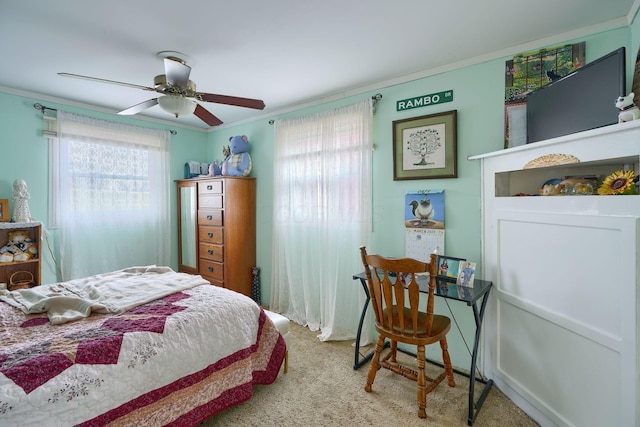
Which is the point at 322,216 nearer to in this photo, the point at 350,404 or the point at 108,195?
the point at 350,404

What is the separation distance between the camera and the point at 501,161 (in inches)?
80.0

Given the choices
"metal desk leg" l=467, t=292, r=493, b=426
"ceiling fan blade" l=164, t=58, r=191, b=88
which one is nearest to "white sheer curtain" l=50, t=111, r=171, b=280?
"ceiling fan blade" l=164, t=58, r=191, b=88

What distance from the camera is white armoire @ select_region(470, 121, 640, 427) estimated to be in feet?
4.41

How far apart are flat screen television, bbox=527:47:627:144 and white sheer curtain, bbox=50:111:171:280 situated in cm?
401

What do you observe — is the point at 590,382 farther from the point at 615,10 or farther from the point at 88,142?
the point at 88,142

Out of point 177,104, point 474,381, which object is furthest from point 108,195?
point 474,381

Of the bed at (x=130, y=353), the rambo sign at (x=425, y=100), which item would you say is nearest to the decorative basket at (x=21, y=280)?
the bed at (x=130, y=353)

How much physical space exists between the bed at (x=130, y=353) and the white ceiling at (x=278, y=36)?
1696mm

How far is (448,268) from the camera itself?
225 centimetres

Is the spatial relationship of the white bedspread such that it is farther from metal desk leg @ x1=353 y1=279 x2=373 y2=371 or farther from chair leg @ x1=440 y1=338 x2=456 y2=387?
chair leg @ x1=440 y1=338 x2=456 y2=387

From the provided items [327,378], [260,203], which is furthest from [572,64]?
[260,203]

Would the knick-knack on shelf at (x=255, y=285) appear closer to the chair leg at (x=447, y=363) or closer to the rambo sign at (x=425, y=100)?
the chair leg at (x=447, y=363)

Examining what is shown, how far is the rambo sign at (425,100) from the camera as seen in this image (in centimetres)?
240

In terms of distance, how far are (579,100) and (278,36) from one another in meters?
1.85
